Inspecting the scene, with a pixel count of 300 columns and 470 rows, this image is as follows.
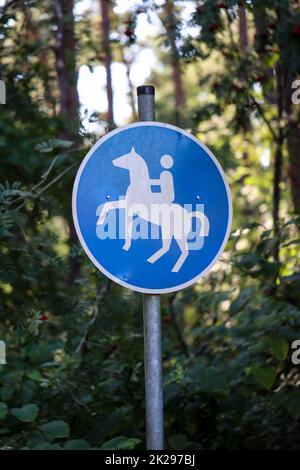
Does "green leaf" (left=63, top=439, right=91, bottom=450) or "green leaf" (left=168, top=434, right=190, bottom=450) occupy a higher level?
"green leaf" (left=63, top=439, right=91, bottom=450)

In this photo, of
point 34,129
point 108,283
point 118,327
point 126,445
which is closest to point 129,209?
point 126,445

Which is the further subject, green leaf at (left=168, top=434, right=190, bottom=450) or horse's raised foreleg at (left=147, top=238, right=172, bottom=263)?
green leaf at (left=168, top=434, right=190, bottom=450)

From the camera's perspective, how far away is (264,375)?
4.27 metres

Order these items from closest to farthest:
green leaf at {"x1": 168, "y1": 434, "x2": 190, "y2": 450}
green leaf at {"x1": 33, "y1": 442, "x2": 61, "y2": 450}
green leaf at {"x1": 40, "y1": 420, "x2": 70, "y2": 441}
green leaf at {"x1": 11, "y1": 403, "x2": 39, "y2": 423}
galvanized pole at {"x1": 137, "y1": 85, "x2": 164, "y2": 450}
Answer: galvanized pole at {"x1": 137, "y1": 85, "x2": 164, "y2": 450} < green leaf at {"x1": 33, "y1": 442, "x2": 61, "y2": 450} < green leaf at {"x1": 40, "y1": 420, "x2": 70, "y2": 441} < green leaf at {"x1": 11, "y1": 403, "x2": 39, "y2": 423} < green leaf at {"x1": 168, "y1": 434, "x2": 190, "y2": 450}

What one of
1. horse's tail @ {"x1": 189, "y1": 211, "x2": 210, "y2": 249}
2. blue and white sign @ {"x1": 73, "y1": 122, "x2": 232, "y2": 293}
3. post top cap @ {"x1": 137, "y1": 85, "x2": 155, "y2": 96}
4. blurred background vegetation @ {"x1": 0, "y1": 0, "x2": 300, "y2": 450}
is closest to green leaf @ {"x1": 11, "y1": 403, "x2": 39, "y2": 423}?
blurred background vegetation @ {"x1": 0, "y1": 0, "x2": 300, "y2": 450}

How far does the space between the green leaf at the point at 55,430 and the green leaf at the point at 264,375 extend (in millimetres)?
1062

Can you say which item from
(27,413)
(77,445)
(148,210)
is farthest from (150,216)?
(27,413)

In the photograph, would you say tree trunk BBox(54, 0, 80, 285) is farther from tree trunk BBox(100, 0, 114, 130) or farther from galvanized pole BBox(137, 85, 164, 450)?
galvanized pole BBox(137, 85, 164, 450)

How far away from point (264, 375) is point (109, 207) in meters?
1.92

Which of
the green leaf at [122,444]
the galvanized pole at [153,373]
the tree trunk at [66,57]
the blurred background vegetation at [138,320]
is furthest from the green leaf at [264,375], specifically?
the tree trunk at [66,57]

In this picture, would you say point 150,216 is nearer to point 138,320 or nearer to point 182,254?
point 182,254

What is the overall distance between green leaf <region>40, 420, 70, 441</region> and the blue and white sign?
4.83 feet

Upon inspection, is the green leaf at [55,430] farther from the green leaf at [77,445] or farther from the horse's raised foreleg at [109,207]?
the horse's raised foreleg at [109,207]

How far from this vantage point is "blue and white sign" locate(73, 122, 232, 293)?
269 cm
